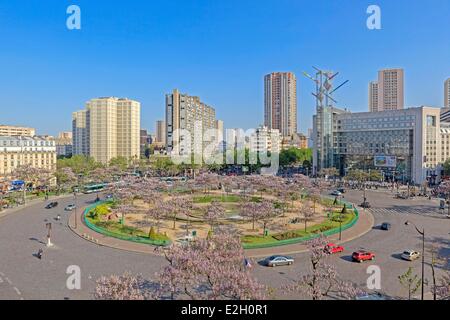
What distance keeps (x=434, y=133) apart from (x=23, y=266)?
75726 millimetres

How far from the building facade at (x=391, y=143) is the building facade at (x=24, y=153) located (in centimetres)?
6190

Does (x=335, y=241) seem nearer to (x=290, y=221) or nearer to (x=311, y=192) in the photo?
(x=290, y=221)

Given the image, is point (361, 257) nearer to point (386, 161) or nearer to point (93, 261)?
point (93, 261)

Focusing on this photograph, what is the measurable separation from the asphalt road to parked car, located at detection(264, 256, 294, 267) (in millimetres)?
497

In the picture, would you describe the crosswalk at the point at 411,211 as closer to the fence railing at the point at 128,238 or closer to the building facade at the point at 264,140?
the fence railing at the point at 128,238

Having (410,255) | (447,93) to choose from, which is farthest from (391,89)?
(410,255)

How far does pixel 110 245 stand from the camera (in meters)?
26.2

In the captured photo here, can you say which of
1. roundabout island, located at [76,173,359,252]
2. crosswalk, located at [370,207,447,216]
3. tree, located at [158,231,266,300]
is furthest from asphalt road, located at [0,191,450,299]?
crosswalk, located at [370,207,447,216]

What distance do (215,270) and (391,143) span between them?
7317 cm

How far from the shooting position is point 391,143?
7531cm

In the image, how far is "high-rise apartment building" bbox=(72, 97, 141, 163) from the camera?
353 ft

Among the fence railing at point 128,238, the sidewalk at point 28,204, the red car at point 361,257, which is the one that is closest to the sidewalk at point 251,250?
the fence railing at point 128,238

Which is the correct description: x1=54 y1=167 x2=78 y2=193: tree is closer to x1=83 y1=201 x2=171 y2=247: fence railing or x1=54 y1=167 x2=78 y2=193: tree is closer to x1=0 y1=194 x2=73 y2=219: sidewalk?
x1=0 y1=194 x2=73 y2=219: sidewalk
